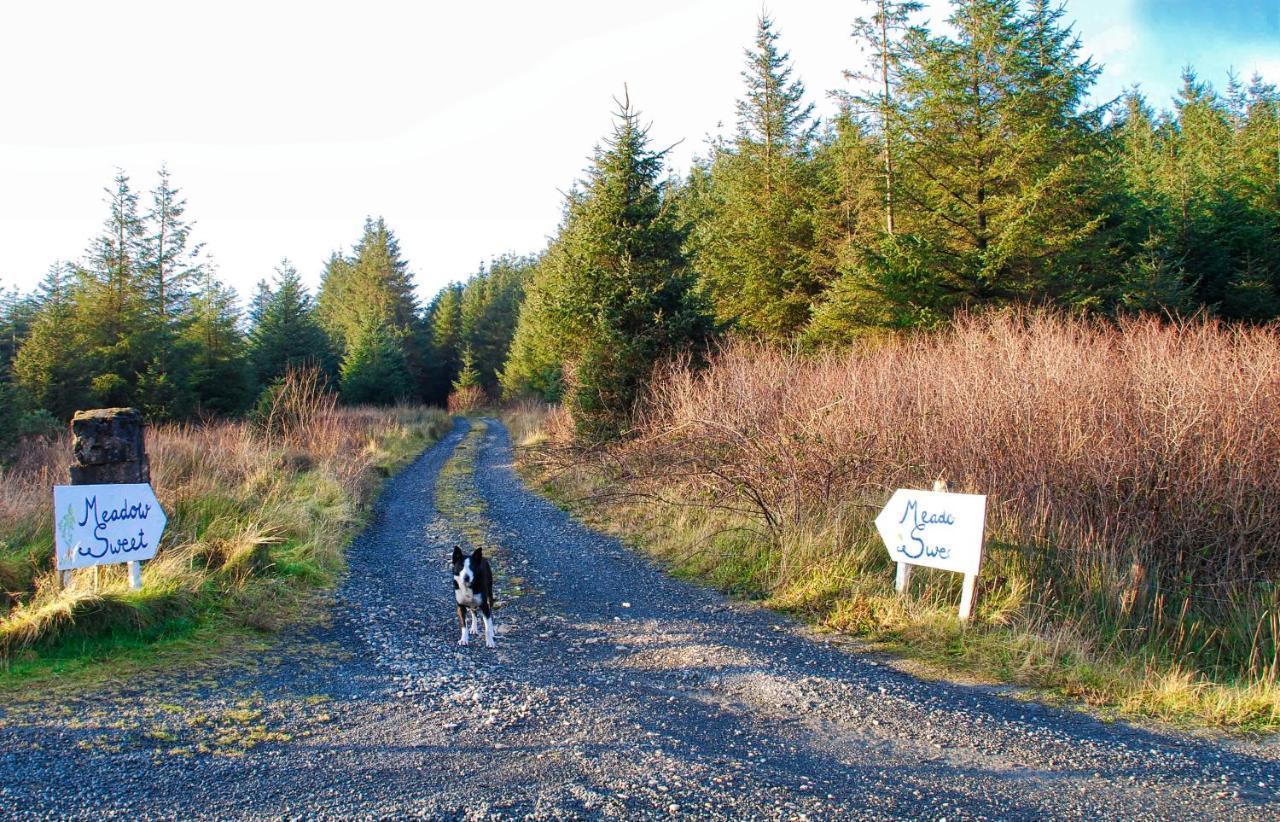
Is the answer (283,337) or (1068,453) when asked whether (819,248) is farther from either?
(283,337)

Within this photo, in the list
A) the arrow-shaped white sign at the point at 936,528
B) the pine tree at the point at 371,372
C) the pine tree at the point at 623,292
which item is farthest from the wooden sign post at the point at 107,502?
the pine tree at the point at 371,372

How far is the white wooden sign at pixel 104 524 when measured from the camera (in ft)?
→ 17.8

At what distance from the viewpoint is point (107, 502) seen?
5703mm

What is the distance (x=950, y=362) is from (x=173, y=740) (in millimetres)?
9055

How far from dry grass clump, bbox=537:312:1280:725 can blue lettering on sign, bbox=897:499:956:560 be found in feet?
1.37

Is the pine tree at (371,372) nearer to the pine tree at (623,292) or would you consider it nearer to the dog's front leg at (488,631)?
the pine tree at (623,292)

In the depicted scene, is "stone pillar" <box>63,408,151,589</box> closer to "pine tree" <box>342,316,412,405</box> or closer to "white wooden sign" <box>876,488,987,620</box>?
"white wooden sign" <box>876,488,987,620</box>

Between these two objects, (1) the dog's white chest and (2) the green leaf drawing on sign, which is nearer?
(2) the green leaf drawing on sign

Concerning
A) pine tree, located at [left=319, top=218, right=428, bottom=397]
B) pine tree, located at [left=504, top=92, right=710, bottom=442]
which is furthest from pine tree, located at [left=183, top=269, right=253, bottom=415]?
A: pine tree, located at [left=504, top=92, right=710, bottom=442]

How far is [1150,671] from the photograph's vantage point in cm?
482

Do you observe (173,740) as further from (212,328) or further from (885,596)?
(212,328)

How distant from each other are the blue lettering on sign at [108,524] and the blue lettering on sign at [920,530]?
239 inches

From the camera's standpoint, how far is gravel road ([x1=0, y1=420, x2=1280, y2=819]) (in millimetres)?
3139

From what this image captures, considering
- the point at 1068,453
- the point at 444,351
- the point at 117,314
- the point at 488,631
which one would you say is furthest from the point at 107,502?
the point at 444,351
